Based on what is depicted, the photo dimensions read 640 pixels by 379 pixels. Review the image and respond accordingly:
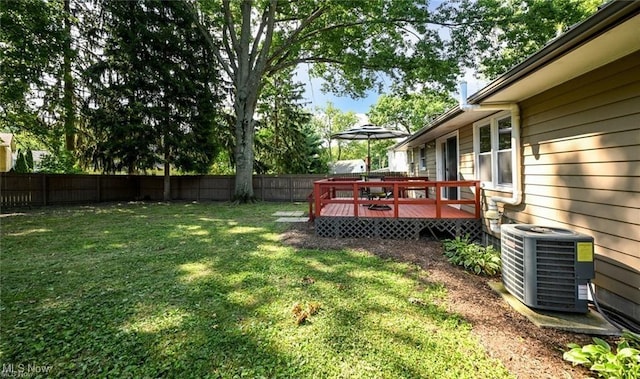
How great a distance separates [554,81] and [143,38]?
1541cm

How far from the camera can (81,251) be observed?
518cm

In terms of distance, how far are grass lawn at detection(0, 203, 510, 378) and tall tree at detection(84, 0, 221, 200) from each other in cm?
910

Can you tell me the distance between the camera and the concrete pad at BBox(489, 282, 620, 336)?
2.59m

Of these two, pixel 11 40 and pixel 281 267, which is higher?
pixel 11 40

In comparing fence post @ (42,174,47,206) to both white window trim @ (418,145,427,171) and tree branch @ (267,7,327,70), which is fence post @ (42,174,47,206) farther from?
white window trim @ (418,145,427,171)

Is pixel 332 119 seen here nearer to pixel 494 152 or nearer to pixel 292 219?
pixel 292 219

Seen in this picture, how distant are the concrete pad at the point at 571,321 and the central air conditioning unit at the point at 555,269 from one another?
5 cm

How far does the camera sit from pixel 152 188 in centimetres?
1531

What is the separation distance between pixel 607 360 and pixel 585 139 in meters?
2.22

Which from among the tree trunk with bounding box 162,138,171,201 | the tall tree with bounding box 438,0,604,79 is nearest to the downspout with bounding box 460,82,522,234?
the tall tree with bounding box 438,0,604,79

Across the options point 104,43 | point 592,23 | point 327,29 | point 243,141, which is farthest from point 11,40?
point 592,23

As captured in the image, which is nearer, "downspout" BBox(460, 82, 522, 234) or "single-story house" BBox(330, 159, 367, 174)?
"downspout" BBox(460, 82, 522, 234)

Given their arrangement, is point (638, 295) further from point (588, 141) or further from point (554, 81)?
point (554, 81)

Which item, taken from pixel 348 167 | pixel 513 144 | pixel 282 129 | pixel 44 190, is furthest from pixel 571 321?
pixel 348 167
